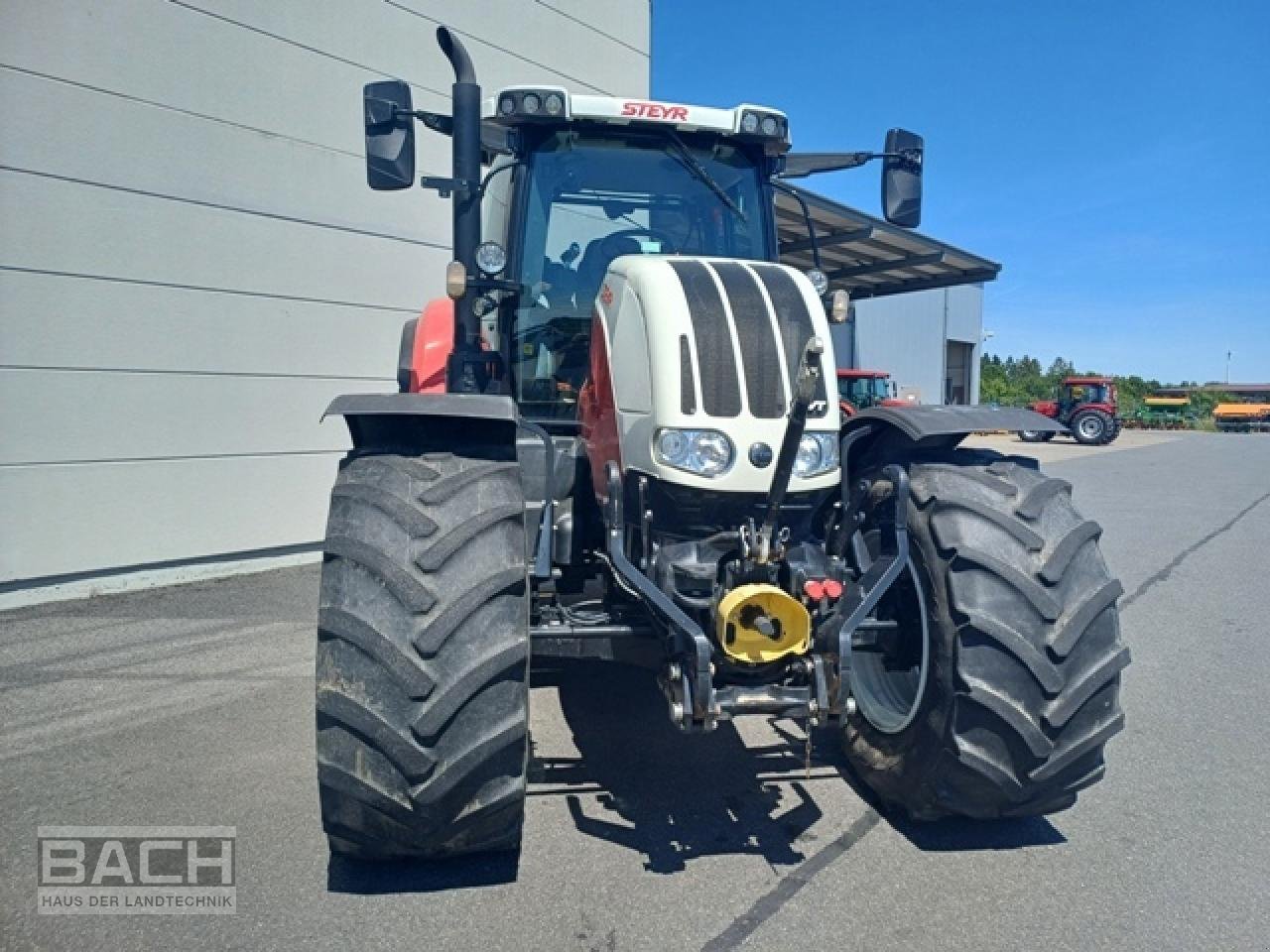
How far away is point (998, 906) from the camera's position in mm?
2688

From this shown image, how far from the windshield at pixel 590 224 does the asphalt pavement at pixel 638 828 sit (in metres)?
1.61

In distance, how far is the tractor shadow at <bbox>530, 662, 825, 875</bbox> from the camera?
3.05 m

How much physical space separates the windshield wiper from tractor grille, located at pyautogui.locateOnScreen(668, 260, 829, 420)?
3.16 feet

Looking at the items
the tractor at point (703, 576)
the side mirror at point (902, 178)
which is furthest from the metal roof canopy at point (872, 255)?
the tractor at point (703, 576)

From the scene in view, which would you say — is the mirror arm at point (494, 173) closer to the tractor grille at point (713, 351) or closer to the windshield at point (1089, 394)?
the tractor grille at point (713, 351)

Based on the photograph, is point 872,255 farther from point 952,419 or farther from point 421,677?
point 421,677

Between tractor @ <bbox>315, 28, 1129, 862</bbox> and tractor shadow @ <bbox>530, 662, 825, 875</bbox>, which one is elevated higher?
tractor @ <bbox>315, 28, 1129, 862</bbox>

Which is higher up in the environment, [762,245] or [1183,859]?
[762,245]

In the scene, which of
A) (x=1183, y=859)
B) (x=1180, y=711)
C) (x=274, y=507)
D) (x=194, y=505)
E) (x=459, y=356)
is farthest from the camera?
(x=274, y=507)

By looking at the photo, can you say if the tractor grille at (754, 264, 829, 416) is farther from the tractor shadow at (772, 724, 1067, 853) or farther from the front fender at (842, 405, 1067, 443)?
the tractor shadow at (772, 724, 1067, 853)

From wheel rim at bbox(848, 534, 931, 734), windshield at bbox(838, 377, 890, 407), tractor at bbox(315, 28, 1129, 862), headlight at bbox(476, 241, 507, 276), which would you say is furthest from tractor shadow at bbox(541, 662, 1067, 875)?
windshield at bbox(838, 377, 890, 407)

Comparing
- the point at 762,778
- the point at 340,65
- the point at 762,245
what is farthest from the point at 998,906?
the point at 340,65

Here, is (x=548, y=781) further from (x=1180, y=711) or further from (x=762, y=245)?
(x=1180, y=711)

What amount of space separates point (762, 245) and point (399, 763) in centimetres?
267
